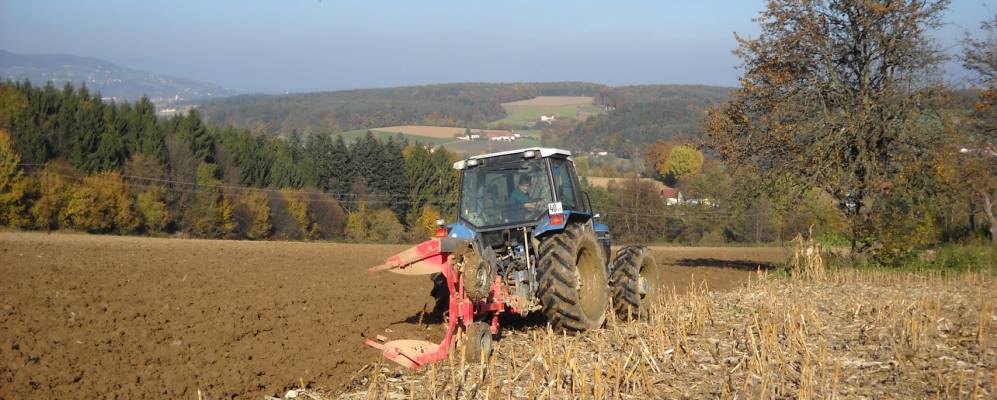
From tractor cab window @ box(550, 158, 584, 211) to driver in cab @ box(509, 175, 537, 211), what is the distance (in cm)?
31

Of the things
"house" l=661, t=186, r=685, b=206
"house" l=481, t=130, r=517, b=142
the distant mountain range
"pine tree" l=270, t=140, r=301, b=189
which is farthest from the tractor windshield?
the distant mountain range

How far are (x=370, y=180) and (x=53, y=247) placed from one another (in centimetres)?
3952

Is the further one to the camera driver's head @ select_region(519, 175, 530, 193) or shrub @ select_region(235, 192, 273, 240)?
shrub @ select_region(235, 192, 273, 240)

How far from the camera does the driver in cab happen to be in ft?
31.2

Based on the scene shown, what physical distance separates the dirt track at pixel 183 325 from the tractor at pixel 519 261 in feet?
2.81

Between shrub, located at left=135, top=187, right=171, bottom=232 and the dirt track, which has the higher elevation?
the dirt track

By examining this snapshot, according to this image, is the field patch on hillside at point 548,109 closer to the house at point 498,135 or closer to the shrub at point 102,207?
the house at point 498,135

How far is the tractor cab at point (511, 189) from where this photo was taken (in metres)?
9.41

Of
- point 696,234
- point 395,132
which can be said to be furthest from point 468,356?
point 395,132

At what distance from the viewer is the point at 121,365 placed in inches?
298

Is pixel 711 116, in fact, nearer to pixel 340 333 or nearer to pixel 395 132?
pixel 340 333

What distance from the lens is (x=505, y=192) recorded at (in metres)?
9.65

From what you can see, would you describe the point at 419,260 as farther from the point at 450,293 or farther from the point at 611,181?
the point at 611,181

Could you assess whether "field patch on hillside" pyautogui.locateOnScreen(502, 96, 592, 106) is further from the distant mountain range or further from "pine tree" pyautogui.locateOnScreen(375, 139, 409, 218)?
the distant mountain range
